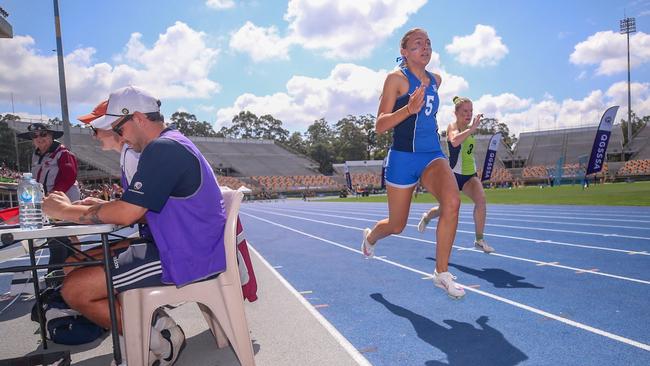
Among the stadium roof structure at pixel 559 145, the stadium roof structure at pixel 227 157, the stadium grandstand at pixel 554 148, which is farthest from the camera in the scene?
the stadium roof structure at pixel 559 145

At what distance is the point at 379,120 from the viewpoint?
11.9 ft

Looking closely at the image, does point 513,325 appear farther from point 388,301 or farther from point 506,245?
point 506,245

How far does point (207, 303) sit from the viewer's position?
2105 millimetres

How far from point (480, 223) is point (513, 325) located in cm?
281

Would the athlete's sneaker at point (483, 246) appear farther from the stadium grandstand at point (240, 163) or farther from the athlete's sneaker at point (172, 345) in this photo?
the stadium grandstand at point (240, 163)

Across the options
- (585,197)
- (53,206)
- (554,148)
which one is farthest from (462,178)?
(554,148)

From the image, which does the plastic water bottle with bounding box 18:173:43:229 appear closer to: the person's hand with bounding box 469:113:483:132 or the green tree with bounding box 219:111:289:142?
the person's hand with bounding box 469:113:483:132

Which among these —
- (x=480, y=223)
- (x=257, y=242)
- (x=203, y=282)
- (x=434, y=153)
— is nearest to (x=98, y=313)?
(x=203, y=282)

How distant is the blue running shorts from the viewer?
12.2 feet

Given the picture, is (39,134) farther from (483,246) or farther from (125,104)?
(483,246)

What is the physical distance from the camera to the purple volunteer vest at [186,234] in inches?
79.4

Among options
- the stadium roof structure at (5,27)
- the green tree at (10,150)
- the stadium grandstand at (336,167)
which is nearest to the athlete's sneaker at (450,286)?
the stadium roof structure at (5,27)

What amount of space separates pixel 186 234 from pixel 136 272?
13.5 inches

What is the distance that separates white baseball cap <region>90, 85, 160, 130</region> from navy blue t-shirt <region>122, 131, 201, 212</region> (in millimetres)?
357
